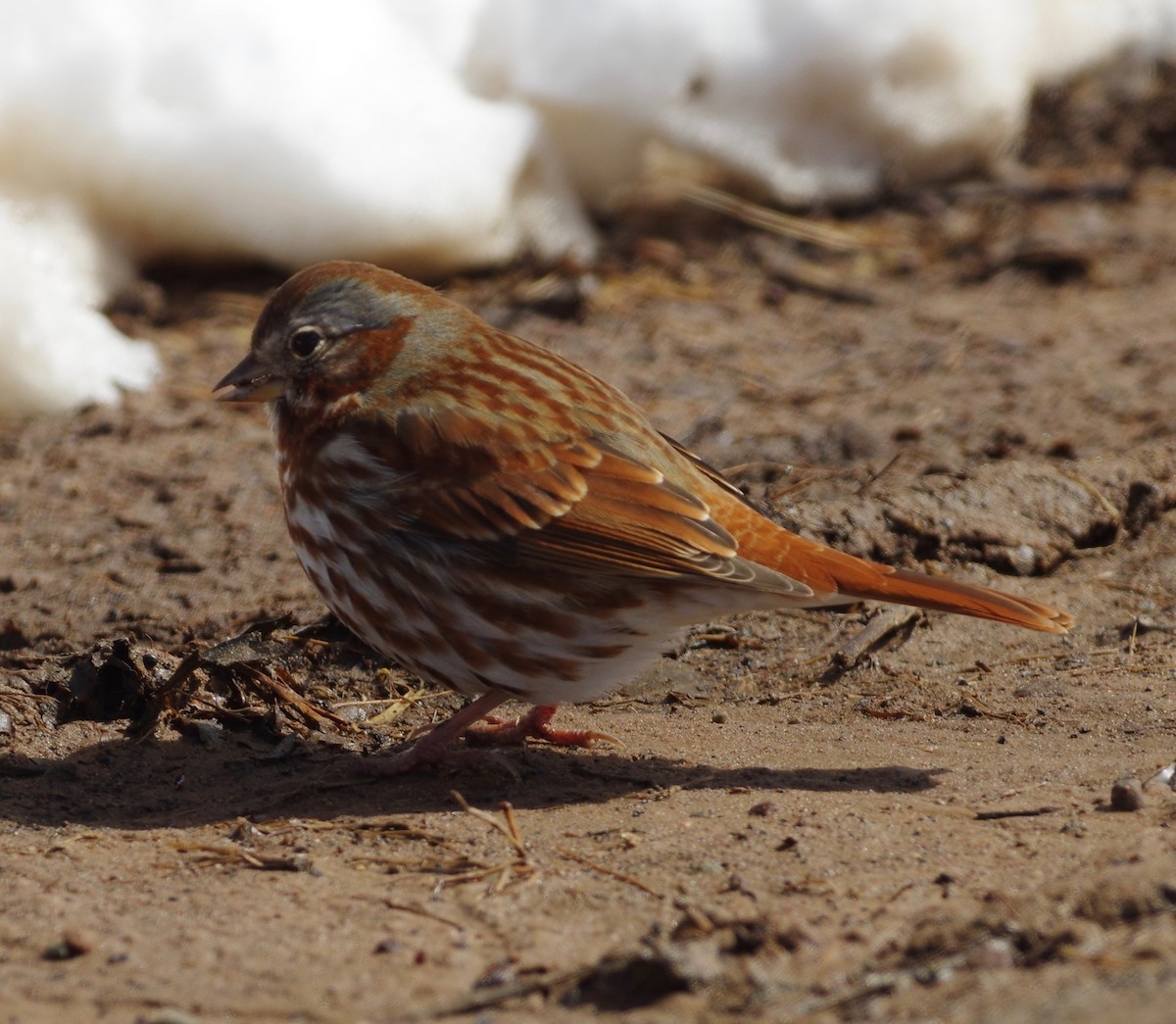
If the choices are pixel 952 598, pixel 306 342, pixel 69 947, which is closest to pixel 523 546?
pixel 306 342

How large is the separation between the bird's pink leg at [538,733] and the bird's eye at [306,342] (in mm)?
1239

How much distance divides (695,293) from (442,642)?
4110 millimetres

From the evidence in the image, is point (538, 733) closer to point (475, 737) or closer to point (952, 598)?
point (475, 737)

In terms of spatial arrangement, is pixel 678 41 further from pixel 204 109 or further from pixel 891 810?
pixel 891 810

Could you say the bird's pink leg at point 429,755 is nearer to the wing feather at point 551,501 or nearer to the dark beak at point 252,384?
the wing feather at point 551,501

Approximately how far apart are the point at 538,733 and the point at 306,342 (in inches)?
53.5

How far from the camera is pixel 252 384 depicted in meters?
4.94

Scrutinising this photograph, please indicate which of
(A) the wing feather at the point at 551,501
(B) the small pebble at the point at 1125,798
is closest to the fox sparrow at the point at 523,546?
(A) the wing feather at the point at 551,501

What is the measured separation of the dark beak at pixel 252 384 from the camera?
4.92 m

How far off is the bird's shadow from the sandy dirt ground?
13 millimetres

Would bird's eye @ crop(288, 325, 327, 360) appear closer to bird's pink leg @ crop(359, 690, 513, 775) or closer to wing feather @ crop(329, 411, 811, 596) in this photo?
wing feather @ crop(329, 411, 811, 596)

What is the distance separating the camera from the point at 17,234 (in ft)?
24.1

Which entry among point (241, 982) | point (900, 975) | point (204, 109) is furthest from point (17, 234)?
point (900, 975)

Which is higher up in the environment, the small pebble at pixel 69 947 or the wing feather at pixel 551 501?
the wing feather at pixel 551 501
